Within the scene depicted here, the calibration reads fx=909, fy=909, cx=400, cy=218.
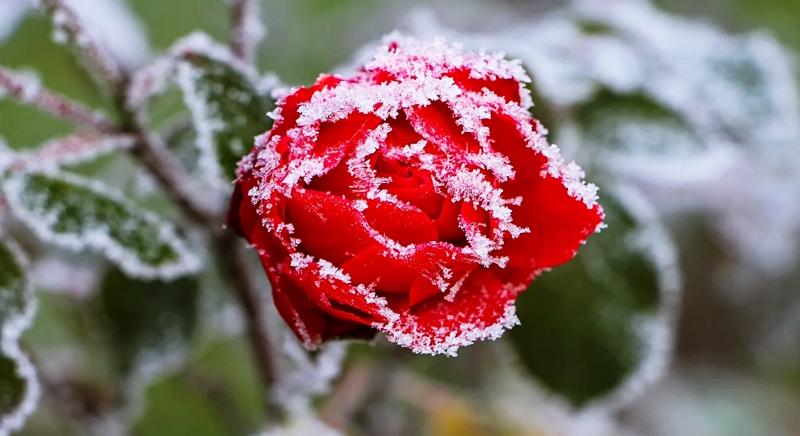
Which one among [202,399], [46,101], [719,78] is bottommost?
[46,101]

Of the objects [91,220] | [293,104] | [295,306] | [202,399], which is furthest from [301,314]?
[202,399]

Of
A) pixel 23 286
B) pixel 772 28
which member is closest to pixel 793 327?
pixel 772 28

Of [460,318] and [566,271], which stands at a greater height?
[566,271]

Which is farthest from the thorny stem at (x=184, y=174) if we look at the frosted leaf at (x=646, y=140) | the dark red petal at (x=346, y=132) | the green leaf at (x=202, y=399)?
the green leaf at (x=202, y=399)

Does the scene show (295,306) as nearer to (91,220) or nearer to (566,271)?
(91,220)

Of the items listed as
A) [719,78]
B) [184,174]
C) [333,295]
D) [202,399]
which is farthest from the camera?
[202,399]

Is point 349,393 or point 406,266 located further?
point 349,393
